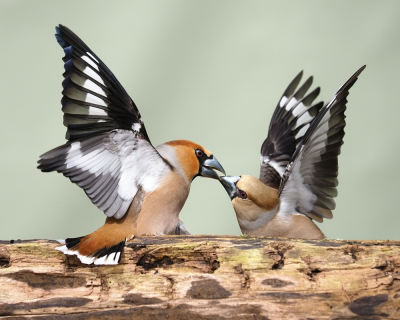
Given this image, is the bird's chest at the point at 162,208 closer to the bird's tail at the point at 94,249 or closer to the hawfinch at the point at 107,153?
the hawfinch at the point at 107,153

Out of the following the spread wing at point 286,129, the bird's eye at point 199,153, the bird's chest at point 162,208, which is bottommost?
the bird's chest at point 162,208

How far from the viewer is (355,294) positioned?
2098 mm

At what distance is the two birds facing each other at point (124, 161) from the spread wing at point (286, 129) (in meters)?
0.60

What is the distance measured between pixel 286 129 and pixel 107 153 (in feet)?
5.46

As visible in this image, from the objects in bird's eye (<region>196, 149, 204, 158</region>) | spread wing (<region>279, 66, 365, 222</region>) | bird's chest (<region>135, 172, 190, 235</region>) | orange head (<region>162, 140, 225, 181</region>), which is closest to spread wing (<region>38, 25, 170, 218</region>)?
bird's chest (<region>135, 172, 190, 235</region>)

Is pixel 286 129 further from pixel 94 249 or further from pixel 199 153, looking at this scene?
pixel 94 249

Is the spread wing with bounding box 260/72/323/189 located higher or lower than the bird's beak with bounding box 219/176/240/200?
higher

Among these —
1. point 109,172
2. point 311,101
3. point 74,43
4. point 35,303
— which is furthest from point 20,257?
A: point 311,101

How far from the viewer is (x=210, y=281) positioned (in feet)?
7.16

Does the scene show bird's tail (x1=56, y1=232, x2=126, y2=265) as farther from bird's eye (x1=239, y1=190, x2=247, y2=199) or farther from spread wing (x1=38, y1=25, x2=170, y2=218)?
bird's eye (x1=239, y1=190, x2=247, y2=199)

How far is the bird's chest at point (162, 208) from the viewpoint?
258 cm

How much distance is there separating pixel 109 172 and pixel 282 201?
1.14m

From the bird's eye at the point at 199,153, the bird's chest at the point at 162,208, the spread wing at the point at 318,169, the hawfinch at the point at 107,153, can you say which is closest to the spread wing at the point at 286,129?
the spread wing at the point at 318,169

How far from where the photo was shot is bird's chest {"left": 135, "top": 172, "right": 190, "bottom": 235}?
2578 mm
